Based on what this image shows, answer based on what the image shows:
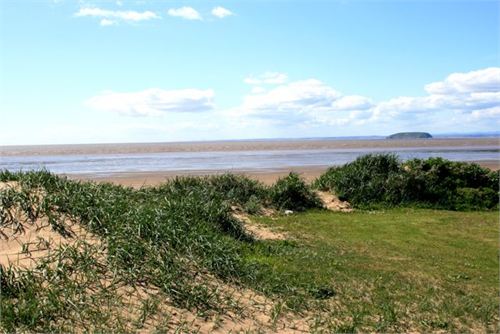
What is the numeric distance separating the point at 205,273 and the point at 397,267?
322cm

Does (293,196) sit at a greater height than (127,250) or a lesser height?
lesser

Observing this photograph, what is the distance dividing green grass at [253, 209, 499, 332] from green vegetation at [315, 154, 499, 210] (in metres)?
1.84

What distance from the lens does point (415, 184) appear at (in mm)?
14383

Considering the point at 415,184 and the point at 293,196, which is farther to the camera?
the point at 415,184

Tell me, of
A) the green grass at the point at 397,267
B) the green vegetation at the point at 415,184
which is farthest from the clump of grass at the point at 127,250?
the green vegetation at the point at 415,184

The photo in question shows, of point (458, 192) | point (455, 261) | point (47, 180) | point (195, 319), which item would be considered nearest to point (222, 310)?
point (195, 319)

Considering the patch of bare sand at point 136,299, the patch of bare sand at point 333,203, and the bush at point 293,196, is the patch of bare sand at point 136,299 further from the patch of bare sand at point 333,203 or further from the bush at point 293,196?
the patch of bare sand at point 333,203

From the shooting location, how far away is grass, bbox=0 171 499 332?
16.7 ft

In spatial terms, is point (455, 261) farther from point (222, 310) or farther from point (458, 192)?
point (458, 192)

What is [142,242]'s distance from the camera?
6.27 meters

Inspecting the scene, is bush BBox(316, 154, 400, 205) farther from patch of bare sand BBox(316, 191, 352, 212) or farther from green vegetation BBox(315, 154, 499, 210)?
patch of bare sand BBox(316, 191, 352, 212)

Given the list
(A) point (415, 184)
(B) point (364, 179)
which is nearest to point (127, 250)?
(B) point (364, 179)

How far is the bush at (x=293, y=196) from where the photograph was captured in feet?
42.8

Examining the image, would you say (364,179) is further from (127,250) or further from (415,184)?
(127,250)
